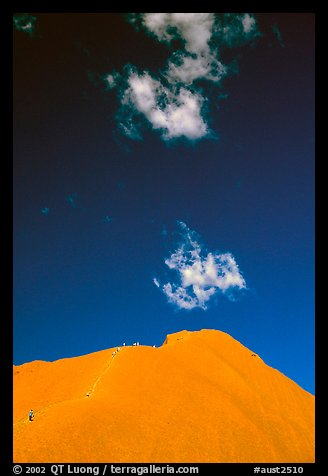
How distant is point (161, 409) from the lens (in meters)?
33.3

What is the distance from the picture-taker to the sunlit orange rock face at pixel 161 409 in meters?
26.5

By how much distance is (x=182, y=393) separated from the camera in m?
37.4

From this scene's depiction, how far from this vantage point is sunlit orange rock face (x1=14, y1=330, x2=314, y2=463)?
26453mm
